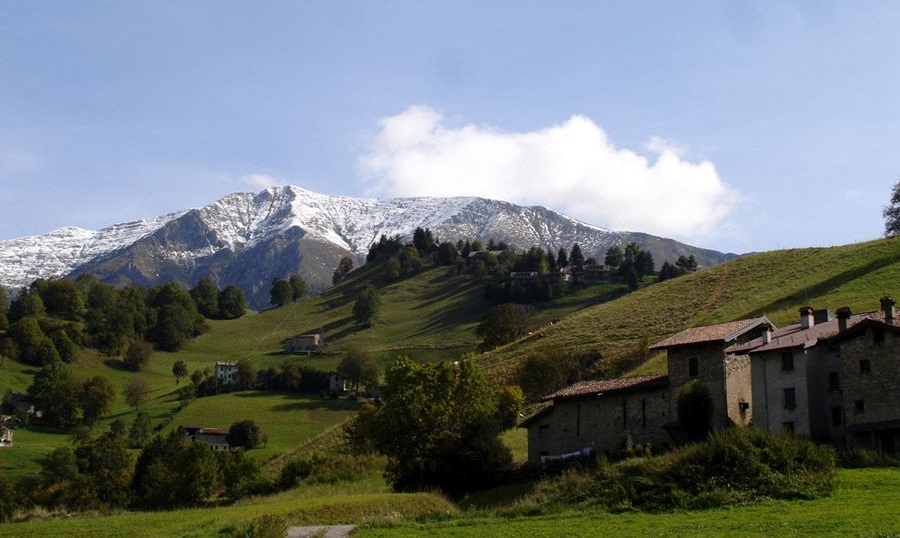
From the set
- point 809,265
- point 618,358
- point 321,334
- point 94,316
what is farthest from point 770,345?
point 94,316

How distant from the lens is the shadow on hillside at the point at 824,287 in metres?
88.7

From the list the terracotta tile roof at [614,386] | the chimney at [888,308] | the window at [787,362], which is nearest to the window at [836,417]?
the window at [787,362]

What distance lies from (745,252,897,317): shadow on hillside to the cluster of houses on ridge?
98.8 ft

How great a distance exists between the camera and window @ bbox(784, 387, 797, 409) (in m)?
49.7

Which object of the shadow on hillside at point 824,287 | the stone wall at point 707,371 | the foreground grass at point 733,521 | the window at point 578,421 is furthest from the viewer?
the shadow on hillside at point 824,287

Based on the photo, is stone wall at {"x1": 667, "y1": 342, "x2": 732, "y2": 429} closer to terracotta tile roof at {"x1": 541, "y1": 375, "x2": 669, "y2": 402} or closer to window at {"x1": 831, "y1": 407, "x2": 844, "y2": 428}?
terracotta tile roof at {"x1": 541, "y1": 375, "x2": 669, "y2": 402}

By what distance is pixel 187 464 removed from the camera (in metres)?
80.8

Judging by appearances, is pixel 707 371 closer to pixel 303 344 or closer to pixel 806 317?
pixel 806 317

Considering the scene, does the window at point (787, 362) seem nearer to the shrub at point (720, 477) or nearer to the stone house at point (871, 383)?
the stone house at point (871, 383)

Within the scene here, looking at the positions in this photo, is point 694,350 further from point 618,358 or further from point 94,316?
point 94,316

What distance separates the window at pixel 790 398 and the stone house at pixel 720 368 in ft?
7.29

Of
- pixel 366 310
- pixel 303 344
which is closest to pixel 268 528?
pixel 303 344

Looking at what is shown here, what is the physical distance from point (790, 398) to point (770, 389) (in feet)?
4.03

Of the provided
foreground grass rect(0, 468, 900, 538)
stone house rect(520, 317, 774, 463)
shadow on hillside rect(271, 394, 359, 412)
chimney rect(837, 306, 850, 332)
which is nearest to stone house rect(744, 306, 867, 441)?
chimney rect(837, 306, 850, 332)
